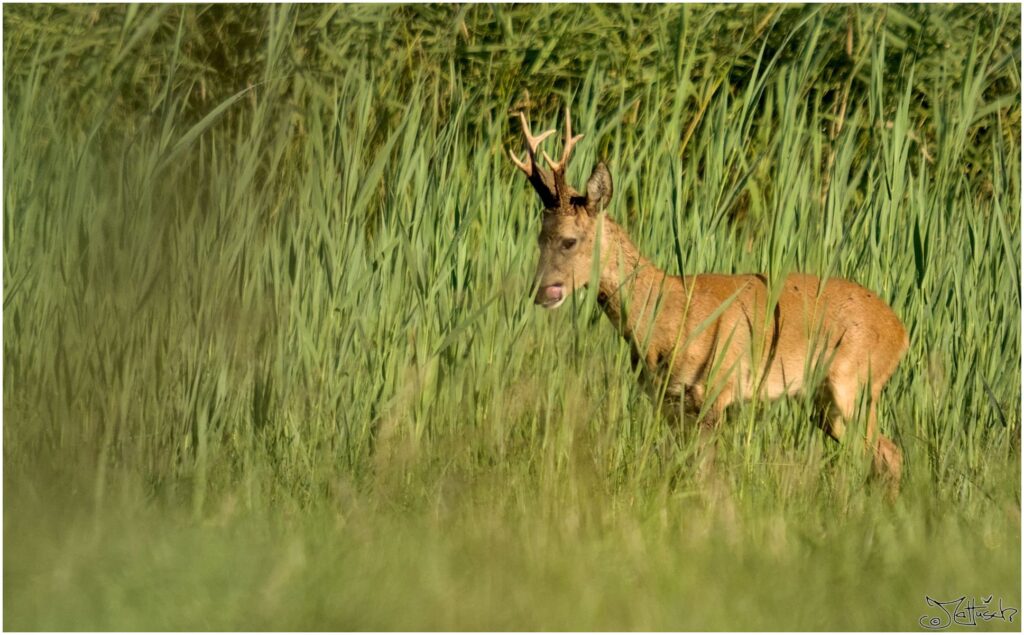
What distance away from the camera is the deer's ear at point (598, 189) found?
6.23m

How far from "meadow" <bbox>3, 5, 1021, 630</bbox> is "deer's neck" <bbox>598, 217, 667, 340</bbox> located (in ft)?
0.40

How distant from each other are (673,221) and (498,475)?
1.66 meters

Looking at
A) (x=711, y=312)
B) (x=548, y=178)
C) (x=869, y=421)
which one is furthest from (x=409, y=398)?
(x=869, y=421)

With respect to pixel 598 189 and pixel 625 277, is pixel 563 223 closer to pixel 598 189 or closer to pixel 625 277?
pixel 598 189

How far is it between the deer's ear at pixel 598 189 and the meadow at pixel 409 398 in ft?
0.82

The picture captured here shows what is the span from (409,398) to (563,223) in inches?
55.1

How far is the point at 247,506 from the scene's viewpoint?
492cm

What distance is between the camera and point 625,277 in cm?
649

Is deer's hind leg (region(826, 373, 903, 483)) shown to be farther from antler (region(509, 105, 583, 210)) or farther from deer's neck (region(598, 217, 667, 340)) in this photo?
antler (region(509, 105, 583, 210))

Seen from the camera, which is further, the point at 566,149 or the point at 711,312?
the point at 711,312

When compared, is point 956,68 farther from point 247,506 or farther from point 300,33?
point 247,506

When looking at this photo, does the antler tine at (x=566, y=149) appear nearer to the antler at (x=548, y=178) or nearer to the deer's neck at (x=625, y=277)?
the antler at (x=548, y=178)

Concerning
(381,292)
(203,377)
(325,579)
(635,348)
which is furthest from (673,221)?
(325,579)
